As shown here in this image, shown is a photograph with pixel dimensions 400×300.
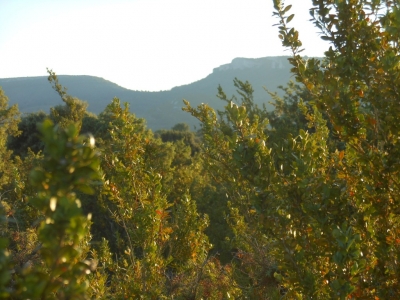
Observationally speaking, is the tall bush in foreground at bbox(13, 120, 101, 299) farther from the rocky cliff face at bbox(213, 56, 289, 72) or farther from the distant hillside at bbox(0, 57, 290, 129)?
the rocky cliff face at bbox(213, 56, 289, 72)

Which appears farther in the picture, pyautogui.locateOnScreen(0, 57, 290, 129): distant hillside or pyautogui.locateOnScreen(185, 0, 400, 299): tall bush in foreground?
pyautogui.locateOnScreen(0, 57, 290, 129): distant hillside

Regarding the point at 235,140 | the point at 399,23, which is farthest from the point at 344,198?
the point at 399,23

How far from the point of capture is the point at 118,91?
114 metres

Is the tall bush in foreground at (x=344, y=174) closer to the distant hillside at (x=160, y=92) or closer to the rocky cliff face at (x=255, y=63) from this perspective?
the distant hillside at (x=160, y=92)

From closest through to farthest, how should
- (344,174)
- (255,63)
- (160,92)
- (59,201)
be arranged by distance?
(59,201) < (344,174) < (160,92) < (255,63)

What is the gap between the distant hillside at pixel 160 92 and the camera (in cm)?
9450

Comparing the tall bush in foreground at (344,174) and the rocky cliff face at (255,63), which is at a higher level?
the rocky cliff face at (255,63)

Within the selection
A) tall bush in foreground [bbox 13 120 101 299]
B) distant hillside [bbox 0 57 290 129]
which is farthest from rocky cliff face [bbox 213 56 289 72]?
tall bush in foreground [bbox 13 120 101 299]

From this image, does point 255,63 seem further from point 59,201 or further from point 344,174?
point 59,201

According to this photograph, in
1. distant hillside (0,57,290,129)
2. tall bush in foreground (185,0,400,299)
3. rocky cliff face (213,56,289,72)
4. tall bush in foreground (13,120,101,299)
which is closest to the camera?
tall bush in foreground (13,120,101,299)

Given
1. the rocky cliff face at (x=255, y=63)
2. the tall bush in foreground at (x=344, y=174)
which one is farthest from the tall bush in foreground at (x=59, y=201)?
the rocky cliff face at (x=255, y=63)

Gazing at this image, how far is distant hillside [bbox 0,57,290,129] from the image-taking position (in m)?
94.5

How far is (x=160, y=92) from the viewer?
112 meters

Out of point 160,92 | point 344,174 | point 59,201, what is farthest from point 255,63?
point 59,201
